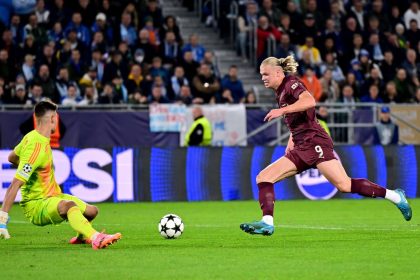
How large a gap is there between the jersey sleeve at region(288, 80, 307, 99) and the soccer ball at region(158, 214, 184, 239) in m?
2.07

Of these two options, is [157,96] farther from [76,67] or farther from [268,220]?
[268,220]

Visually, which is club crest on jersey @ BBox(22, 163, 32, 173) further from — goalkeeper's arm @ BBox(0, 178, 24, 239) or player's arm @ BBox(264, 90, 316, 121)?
player's arm @ BBox(264, 90, 316, 121)

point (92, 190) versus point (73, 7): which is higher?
point (73, 7)

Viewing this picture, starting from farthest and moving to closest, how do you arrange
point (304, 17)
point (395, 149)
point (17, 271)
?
point (304, 17) → point (395, 149) → point (17, 271)

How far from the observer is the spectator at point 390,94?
27.5 m

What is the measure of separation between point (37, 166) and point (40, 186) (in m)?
0.23

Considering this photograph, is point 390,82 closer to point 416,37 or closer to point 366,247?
point 416,37

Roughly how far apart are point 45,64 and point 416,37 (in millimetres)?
11364

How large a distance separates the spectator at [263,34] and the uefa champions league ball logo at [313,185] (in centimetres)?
654

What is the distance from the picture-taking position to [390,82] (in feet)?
91.2

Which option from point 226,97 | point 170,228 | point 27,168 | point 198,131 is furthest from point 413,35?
point 27,168

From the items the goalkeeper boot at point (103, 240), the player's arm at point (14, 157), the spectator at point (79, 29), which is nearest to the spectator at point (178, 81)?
the spectator at point (79, 29)

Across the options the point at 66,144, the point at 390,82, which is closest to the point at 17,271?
the point at 66,144

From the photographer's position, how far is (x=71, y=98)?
2448cm
